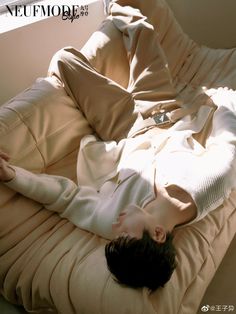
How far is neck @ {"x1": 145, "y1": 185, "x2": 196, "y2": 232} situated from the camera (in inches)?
44.3

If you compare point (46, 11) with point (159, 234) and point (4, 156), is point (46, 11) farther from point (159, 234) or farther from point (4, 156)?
point (159, 234)

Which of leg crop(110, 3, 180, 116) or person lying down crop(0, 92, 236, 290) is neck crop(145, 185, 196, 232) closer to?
person lying down crop(0, 92, 236, 290)

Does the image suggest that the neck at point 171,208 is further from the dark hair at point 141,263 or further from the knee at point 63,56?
the knee at point 63,56

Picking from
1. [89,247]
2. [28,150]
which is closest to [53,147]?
[28,150]

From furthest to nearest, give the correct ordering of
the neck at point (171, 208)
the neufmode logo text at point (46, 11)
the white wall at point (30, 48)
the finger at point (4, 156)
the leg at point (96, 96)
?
1. the neufmode logo text at point (46, 11)
2. the white wall at point (30, 48)
3. the leg at point (96, 96)
4. the finger at point (4, 156)
5. the neck at point (171, 208)

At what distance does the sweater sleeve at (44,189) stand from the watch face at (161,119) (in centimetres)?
47

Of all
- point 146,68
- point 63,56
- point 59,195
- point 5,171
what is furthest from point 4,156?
point 146,68

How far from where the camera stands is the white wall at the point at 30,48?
5.93ft

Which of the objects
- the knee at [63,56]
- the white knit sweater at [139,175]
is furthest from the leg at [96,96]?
the white knit sweater at [139,175]

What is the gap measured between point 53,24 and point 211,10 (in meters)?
0.84

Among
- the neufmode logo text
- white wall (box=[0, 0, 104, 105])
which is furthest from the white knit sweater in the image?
the neufmode logo text

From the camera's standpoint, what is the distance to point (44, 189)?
4.07ft

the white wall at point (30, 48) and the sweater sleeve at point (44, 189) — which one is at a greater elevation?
the white wall at point (30, 48)

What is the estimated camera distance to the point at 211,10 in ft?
6.68
